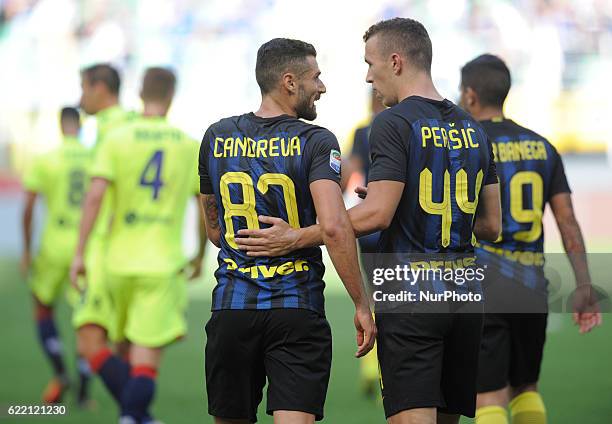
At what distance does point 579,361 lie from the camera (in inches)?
368

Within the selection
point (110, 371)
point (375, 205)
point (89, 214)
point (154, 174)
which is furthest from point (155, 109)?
point (375, 205)

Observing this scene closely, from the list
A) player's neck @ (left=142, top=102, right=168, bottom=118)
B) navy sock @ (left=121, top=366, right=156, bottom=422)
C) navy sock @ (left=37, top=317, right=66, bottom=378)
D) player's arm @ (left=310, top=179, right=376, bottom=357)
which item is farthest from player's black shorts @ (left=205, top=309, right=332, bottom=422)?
navy sock @ (left=37, top=317, right=66, bottom=378)

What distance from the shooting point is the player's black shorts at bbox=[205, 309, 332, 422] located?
4.26 meters

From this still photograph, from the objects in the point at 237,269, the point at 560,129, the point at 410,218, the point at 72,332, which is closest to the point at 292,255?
the point at 237,269

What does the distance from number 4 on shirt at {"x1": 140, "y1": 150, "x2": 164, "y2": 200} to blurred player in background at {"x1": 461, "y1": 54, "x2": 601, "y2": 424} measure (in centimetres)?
205

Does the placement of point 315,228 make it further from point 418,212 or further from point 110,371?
point 110,371

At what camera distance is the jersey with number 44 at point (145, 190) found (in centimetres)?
656

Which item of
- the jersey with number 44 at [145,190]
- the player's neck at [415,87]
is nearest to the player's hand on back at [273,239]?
the player's neck at [415,87]

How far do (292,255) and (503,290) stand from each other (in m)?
1.59

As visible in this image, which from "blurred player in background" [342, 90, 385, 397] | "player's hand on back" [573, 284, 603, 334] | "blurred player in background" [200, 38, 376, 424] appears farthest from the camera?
"blurred player in background" [342, 90, 385, 397]

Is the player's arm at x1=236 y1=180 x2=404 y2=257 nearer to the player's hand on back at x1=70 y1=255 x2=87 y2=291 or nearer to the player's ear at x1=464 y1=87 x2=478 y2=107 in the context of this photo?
the player's ear at x1=464 y1=87 x2=478 y2=107

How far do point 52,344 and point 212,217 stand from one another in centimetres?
421

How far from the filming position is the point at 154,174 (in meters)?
6.62

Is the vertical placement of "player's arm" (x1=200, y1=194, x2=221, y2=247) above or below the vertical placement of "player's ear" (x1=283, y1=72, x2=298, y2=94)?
below
